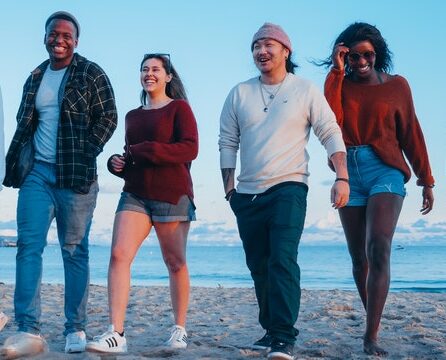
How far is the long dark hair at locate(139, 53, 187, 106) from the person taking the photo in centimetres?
489

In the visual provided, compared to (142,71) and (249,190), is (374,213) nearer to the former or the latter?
(249,190)

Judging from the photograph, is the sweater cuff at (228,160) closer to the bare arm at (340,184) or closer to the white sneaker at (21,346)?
the bare arm at (340,184)

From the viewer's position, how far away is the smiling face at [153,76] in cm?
479

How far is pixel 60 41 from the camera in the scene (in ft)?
15.7

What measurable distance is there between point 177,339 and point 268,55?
1.98 m

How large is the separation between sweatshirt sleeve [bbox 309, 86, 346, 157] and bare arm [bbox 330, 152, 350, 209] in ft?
0.16

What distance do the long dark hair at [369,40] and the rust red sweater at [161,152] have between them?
1182 millimetres

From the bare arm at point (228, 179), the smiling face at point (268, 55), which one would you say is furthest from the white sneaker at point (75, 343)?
the smiling face at point (268, 55)

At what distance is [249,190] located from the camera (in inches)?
174

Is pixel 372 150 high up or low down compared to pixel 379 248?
up

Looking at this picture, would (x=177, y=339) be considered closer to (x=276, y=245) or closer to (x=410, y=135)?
(x=276, y=245)

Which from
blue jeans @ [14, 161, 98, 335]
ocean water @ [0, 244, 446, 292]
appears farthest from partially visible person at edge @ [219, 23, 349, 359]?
ocean water @ [0, 244, 446, 292]

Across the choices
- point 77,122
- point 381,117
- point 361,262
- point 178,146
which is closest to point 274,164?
point 178,146

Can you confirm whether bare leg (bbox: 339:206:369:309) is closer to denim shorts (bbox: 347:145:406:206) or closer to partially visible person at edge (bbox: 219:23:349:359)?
denim shorts (bbox: 347:145:406:206)
